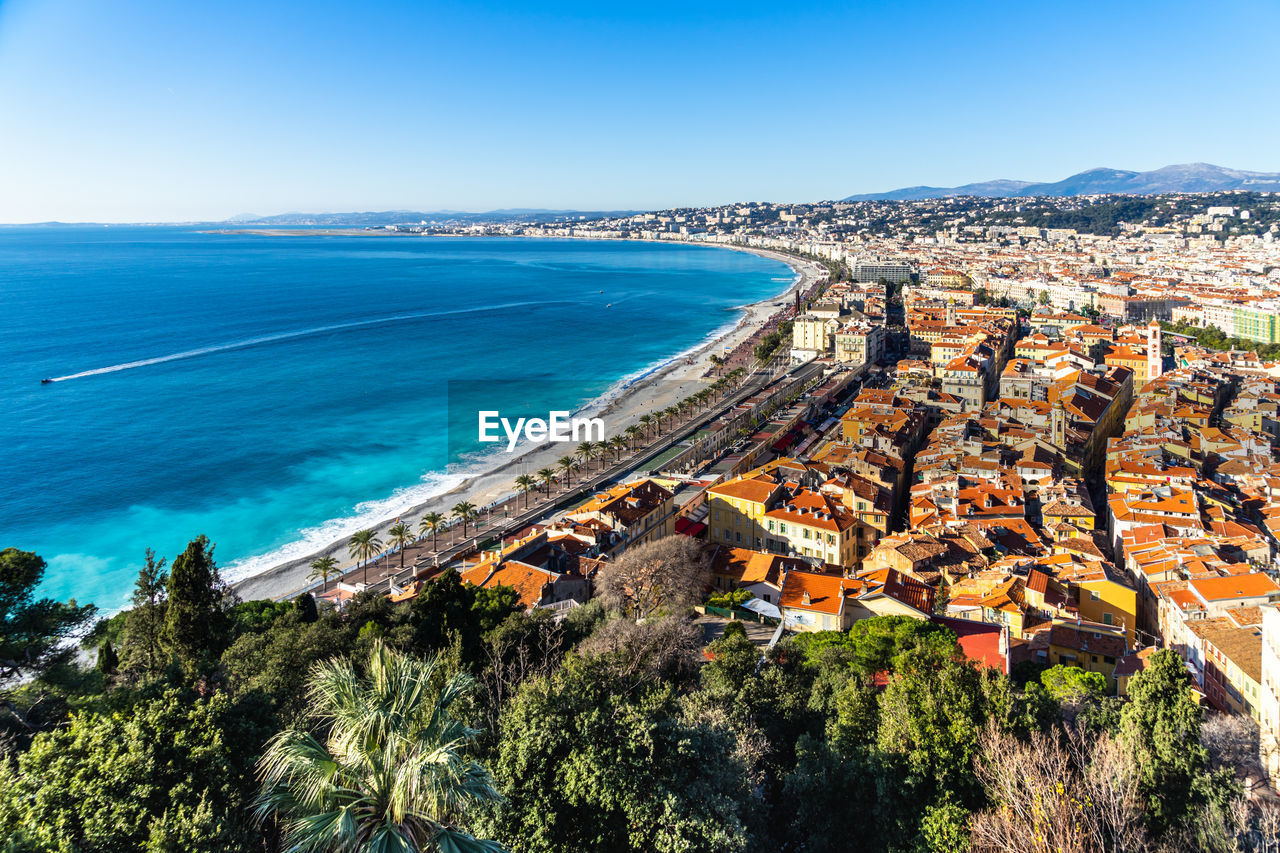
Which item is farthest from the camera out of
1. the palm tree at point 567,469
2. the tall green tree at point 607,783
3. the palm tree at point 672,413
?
the palm tree at point 672,413

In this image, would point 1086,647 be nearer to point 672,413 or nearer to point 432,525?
point 432,525

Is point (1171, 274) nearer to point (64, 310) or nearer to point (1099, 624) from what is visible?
point (1099, 624)

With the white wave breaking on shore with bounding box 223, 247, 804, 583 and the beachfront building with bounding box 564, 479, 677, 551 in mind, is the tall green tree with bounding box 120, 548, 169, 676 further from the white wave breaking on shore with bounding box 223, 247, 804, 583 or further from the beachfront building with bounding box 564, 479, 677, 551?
the beachfront building with bounding box 564, 479, 677, 551

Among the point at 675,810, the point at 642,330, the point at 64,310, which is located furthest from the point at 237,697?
the point at 64,310

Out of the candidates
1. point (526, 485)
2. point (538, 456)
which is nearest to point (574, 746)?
point (526, 485)

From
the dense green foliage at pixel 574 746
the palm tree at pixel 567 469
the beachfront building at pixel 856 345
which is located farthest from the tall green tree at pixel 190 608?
the beachfront building at pixel 856 345

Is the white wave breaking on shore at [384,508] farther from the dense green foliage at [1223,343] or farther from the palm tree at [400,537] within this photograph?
the dense green foliage at [1223,343]
